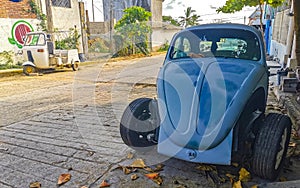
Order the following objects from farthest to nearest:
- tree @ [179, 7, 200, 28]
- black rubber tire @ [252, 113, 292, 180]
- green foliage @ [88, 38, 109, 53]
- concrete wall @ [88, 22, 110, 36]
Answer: tree @ [179, 7, 200, 28] < concrete wall @ [88, 22, 110, 36] < green foliage @ [88, 38, 109, 53] < black rubber tire @ [252, 113, 292, 180]

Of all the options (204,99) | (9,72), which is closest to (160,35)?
(9,72)

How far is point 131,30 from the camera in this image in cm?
2031

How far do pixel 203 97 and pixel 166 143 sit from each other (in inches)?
24.4

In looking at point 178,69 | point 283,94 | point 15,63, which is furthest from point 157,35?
point 178,69

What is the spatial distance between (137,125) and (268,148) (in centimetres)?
154

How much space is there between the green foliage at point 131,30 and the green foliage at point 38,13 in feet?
21.8

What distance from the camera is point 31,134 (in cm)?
425

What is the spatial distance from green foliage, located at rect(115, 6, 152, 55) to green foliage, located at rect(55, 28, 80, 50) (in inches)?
170

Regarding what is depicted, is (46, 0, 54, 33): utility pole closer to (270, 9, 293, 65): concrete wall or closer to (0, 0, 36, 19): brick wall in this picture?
(0, 0, 36, 19): brick wall

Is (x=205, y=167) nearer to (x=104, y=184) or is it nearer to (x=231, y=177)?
(x=231, y=177)

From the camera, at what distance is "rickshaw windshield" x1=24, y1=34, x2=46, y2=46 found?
447 inches

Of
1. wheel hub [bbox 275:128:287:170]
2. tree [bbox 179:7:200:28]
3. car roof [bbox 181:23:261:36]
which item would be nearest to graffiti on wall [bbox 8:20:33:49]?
car roof [bbox 181:23:261:36]

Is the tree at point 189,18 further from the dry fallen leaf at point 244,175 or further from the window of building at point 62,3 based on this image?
the dry fallen leaf at point 244,175

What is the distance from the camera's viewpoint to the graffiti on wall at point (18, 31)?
13688 millimetres
